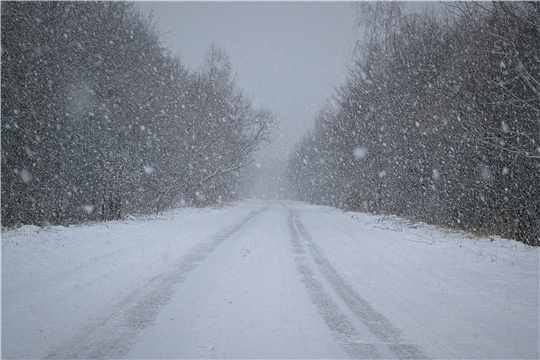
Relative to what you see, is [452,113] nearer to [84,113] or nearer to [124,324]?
[124,324]

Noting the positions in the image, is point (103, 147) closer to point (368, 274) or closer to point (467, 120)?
point (368, 274)

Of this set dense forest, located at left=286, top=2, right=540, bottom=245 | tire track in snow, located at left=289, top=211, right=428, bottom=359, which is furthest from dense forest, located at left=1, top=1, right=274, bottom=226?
dense forest, located at left=286, top=2, right=540, bottom=245

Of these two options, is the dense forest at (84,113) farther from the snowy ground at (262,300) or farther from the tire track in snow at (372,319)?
the tire track in snow at (372,319)

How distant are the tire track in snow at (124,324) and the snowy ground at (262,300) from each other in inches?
0.8

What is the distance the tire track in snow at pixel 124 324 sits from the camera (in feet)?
9.60

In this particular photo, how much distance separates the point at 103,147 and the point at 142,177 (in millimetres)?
3727

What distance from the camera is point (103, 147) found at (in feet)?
41.4

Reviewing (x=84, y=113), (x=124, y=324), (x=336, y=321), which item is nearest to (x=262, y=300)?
(x=336, y=321)

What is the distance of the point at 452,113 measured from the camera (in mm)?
10578

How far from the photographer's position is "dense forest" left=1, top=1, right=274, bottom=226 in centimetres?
1059

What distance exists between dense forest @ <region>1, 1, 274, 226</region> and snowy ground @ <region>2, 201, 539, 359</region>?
3.56 meters

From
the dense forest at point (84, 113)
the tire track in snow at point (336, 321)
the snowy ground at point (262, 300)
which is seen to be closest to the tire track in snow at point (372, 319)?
the snowy ground at point (262, 300)

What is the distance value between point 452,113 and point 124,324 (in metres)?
11.3

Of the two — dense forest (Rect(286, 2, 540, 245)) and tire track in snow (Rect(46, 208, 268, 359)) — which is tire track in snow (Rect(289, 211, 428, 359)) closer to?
tire track in snow (Rect(46, 208, 268, 359))
